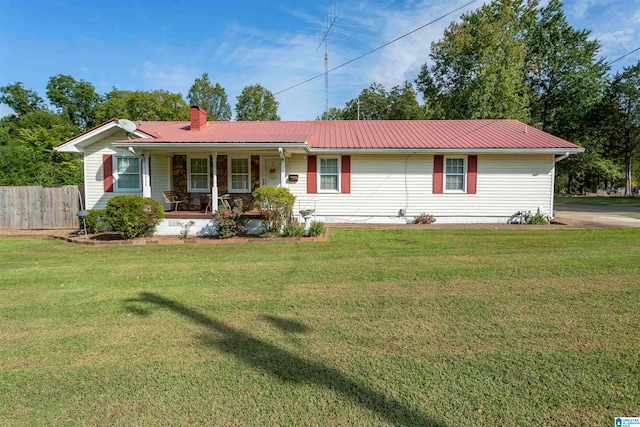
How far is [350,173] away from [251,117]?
30.1 meters

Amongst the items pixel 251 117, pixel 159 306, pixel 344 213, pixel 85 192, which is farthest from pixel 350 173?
pixel 251 117

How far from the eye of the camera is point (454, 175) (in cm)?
1249

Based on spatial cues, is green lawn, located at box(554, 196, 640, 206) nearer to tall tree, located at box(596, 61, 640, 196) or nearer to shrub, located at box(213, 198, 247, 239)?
tall tree, located at box(596, 61, 640, 196)

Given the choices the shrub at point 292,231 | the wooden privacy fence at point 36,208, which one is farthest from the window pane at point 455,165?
the wooden privacy fence at point 36,208

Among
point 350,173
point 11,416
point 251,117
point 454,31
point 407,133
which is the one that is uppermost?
point 454,31

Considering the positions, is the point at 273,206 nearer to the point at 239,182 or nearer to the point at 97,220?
the point at 239,182

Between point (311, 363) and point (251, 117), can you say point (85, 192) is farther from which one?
point (251, 117)

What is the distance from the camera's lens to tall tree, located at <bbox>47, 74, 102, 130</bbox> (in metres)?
42.0

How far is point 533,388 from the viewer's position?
8.37ft

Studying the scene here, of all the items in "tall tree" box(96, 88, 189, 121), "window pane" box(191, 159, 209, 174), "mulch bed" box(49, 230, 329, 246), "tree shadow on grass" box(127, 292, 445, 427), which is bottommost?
"tree shadow on grass" box(127, 292, 445, 427)

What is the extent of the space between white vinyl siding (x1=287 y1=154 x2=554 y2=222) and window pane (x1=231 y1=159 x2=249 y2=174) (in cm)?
160

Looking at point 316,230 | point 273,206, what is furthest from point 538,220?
point 273,206

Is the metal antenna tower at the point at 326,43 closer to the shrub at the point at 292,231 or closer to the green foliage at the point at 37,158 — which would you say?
the shrub at the point at 292,231

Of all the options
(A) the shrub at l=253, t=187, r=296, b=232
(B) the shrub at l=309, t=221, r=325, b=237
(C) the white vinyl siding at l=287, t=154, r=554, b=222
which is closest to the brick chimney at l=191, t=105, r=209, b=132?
(C) the white vinyl siding at l=287, t=154, r=554, b=222
